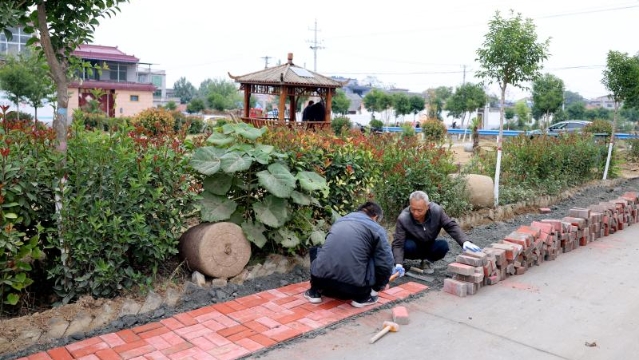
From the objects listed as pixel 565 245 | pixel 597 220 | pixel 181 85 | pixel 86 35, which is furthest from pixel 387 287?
pixel 181 85

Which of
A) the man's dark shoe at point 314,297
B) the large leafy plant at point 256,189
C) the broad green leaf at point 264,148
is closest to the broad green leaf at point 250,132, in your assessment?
the large leafy plant at point 256,189

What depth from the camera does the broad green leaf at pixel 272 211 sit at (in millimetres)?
5117

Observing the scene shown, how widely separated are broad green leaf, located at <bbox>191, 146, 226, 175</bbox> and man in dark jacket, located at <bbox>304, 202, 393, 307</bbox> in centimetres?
125

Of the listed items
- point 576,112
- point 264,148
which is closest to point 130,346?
point 264,148

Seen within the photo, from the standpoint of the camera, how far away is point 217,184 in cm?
Answer: 510

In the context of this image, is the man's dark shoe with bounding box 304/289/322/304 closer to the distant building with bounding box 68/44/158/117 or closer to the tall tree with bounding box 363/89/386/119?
the distant building with bounding box 68/44/158/117

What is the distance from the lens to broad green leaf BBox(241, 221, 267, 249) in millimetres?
5078

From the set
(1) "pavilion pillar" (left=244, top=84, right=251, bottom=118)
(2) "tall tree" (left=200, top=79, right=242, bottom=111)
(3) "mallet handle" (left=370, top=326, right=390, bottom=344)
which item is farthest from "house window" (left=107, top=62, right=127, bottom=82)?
(3) "mallet handle" (left=370, top=326, right=390, bottom=344)

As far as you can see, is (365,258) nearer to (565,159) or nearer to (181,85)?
(565,159)

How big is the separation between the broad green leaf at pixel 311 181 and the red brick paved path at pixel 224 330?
1012 mm

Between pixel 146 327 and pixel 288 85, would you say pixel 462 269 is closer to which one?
pixel 146 327

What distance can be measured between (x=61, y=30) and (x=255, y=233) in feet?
7.88

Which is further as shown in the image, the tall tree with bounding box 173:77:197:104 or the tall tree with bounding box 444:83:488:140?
the tall tree with bounding box 173:77:197:104

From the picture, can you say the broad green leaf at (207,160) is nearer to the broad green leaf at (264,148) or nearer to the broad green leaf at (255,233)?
the broad green leaf at (264,148)
